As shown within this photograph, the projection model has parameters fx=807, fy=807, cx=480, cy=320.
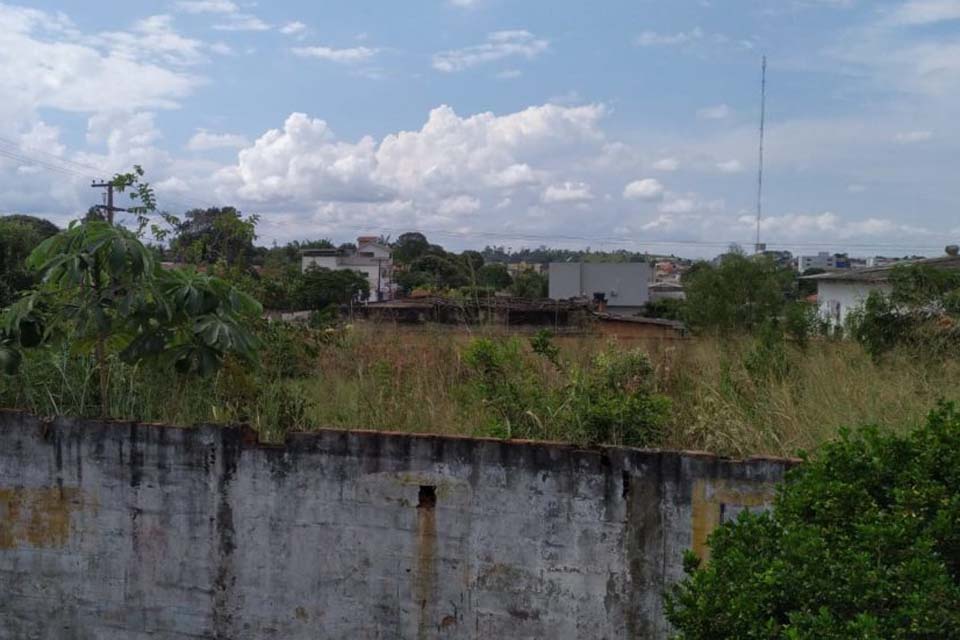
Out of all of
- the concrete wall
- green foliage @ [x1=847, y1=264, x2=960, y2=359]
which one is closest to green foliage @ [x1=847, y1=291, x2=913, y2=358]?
green foliage @ [x1=847, y1=264, x2=960, y2=359]

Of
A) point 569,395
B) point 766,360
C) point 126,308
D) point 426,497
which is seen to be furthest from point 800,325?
point 126,308

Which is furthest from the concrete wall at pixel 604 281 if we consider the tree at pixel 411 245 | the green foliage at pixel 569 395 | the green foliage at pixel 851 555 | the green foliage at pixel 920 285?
the green foliage at pixel 851 555

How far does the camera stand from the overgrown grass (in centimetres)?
485

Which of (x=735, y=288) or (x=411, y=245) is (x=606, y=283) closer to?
(x=735, y=288)

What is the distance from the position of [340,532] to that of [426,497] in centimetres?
57

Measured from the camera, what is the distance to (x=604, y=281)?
99.9ft

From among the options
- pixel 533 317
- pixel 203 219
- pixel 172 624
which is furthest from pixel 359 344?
pixel 533 317

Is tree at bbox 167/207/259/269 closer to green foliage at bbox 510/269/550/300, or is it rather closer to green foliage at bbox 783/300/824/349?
green foliage at bbox 783/300/824/349

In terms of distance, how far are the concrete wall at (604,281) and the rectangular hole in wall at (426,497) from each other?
21.6 m

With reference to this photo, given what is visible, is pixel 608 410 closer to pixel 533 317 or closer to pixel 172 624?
pixel 172 624

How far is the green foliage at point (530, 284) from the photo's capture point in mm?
25916

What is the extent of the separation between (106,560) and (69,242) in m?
2.01

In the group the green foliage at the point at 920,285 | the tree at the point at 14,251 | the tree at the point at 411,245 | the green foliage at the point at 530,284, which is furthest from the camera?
the tree at the point at 411,245

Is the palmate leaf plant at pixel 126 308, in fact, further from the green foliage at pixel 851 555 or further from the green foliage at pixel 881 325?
the green foliage at pixel 881 325
